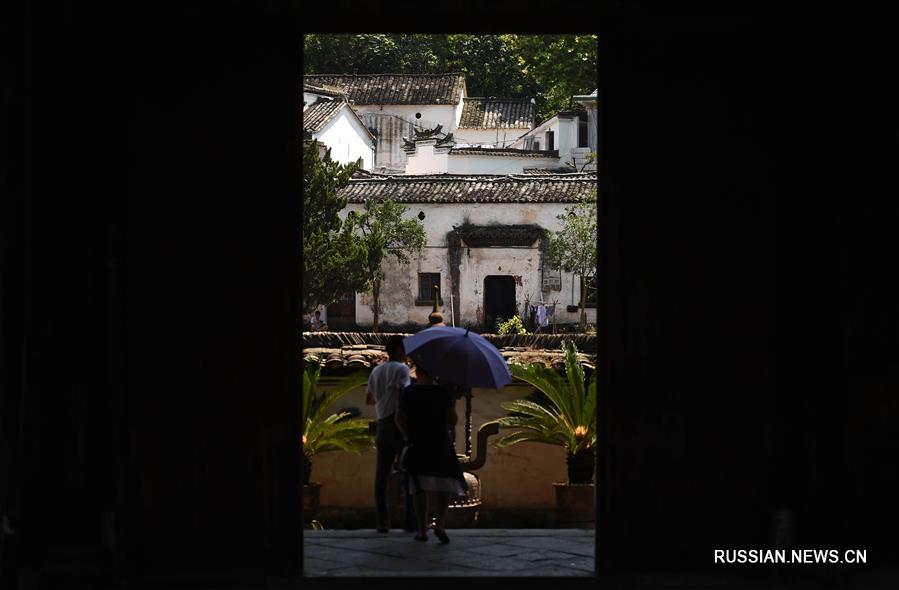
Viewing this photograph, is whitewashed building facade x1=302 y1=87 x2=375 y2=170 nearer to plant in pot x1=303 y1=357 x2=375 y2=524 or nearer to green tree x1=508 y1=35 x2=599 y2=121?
green tree x1=508 y1=35 x2=599 y2=121

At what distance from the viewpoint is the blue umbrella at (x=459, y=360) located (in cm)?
831

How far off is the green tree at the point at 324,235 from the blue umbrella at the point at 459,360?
18.8 metres

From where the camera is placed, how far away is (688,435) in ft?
21.4

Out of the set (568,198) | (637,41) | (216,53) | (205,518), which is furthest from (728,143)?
(568,198)

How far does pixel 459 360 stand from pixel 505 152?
30.9 m

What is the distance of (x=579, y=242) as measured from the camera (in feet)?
103

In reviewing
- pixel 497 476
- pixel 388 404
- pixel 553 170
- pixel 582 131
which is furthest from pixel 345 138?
pixel 388 404

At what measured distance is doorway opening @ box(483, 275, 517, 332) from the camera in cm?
3281

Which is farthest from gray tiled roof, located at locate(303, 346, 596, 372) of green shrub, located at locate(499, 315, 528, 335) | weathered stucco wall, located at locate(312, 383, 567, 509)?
green shrub, located at locate(499, 315, 528, 335)

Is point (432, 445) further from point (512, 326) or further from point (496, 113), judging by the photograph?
point (496, 113)

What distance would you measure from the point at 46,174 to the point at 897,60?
13.5 ft

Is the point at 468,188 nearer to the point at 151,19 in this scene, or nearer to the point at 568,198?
the point at 568,198

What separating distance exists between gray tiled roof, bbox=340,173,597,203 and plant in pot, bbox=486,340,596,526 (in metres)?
21.1

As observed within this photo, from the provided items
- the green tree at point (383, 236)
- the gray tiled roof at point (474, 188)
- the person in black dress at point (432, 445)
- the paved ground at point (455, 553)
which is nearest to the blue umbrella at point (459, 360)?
the person in black dress at point (432, 445)
